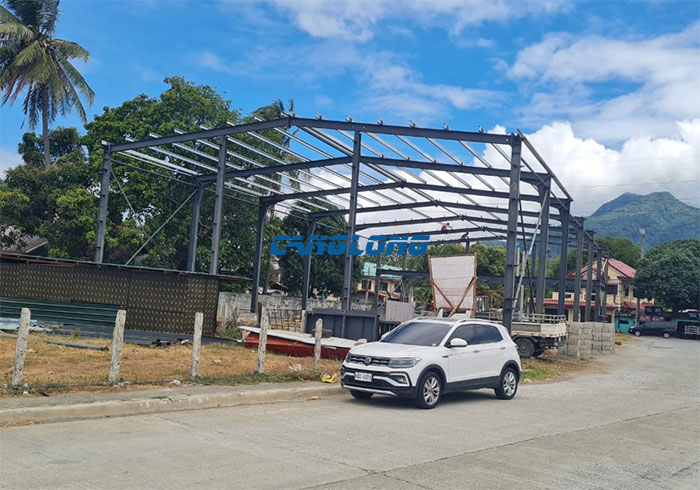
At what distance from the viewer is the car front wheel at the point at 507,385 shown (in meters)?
13.7

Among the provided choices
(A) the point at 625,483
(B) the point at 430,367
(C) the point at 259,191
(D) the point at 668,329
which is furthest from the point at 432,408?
(D) the point at 668,329

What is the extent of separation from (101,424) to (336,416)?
11.8 ft

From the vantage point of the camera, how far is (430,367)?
11844mm

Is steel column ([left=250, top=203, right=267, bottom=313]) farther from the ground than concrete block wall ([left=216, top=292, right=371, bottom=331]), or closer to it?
farther from the ground

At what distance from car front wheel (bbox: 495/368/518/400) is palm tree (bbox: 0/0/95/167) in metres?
30.9

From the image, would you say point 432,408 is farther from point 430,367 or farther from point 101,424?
point 101,424

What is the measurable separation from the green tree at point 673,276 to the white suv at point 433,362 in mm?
61682

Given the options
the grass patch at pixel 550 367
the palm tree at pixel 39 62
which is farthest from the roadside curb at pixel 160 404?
the palm tree at pixel 39 62

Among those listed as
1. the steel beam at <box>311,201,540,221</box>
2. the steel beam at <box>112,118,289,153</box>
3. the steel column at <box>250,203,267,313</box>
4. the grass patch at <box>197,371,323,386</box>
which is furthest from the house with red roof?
the grass patch at <box>197,371,323,386</box>

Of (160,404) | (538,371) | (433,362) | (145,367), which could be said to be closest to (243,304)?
(538,371)

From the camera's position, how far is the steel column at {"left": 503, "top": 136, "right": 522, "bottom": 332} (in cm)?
2094

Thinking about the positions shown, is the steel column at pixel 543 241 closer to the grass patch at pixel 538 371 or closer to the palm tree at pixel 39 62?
the grass patch at pixel 538 371

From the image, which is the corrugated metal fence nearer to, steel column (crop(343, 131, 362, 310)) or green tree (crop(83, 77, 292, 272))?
steel column (crop(343, 131, 362, 310))

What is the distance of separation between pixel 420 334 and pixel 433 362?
1.12 metres
